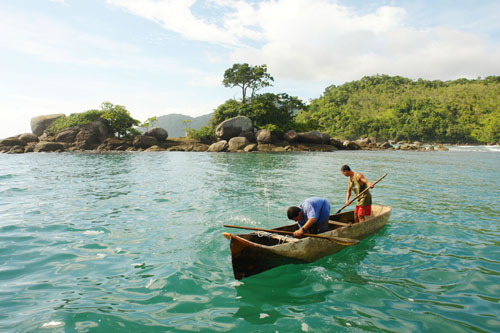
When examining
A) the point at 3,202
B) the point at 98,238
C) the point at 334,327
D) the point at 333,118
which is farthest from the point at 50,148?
the point at 333,118

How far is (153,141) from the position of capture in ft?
148

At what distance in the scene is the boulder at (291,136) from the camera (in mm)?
47469

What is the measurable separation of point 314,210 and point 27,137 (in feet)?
177

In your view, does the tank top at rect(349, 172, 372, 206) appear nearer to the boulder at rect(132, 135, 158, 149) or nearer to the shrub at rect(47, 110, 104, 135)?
the boulder at rect(132, 135, 158, 149)

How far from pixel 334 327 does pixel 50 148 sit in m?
48.7

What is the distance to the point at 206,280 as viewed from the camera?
5516mm

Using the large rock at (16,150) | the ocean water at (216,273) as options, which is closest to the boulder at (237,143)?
the ocean water at (216,273)

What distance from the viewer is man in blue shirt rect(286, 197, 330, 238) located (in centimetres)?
623

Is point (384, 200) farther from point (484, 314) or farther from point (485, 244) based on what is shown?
point (484, 314)

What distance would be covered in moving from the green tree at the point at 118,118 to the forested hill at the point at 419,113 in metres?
61.8

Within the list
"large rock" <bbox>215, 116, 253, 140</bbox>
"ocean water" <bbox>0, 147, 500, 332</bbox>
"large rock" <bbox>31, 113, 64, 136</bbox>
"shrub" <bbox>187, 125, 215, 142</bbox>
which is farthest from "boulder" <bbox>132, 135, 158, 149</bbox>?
"ocean water" <bbox>0, 147, 500, 332</bbox>

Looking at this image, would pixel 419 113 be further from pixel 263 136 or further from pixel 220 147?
pixel 220 147

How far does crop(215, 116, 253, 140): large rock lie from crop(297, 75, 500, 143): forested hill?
169ft

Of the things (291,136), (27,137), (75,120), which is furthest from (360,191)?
(27,137)
